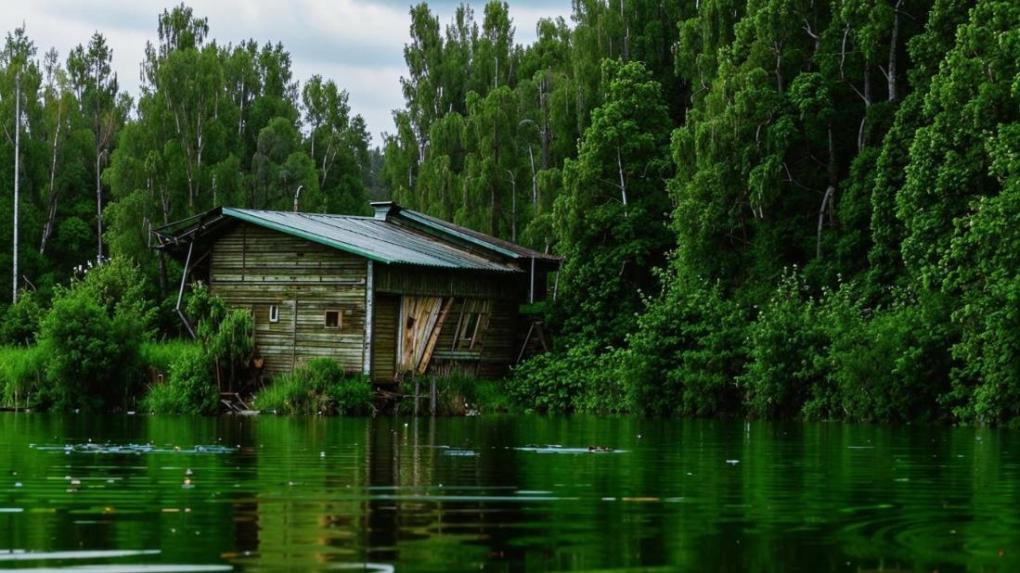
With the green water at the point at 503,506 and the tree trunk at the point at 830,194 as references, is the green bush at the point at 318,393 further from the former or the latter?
the green water at the point at 503,506

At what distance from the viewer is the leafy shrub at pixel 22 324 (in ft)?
192

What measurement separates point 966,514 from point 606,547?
4.19 meters

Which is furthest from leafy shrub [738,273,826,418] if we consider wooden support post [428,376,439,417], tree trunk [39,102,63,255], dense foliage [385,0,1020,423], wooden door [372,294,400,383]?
tree trunk [39,102,63,255]

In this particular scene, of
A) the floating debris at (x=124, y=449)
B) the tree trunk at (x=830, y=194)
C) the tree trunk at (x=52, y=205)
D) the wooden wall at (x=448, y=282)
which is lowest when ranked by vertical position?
the floating debris at (x=124, y=449)

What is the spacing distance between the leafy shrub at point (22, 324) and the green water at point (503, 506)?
3154cm

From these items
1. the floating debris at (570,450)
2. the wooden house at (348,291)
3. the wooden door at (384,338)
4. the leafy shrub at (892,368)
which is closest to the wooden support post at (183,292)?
the wooden house at (348,291)

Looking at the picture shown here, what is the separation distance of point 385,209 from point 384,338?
11.2 metres

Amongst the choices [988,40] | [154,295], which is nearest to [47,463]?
[988,40]

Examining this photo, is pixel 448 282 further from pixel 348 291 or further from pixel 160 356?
pixel 160 356

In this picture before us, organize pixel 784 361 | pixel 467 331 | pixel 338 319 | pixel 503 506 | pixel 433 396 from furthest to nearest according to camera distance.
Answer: pixel 467 331
pixel 338 319
pixel 433 396
pixel 784 361
pixel 503 506

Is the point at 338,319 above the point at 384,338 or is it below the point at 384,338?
above

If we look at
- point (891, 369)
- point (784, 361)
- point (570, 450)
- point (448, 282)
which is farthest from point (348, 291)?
point (570, 450)

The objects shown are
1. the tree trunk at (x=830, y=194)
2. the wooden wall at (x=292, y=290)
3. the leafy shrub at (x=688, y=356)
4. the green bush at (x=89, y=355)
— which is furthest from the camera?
the tree trunk at (x=830, y=194)

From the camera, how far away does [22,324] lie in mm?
58781
